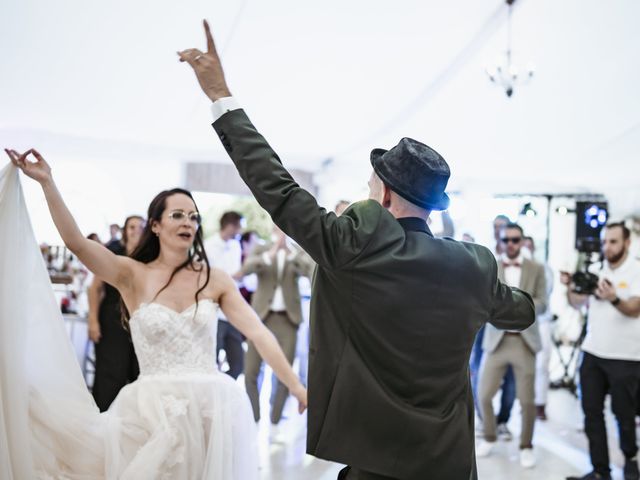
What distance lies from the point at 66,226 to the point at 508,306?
1546 mm

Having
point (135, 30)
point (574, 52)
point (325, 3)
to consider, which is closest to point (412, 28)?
point (325, 3)

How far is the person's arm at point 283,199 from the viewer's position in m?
1.53

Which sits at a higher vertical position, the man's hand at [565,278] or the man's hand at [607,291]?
the man's hand at [565,278]

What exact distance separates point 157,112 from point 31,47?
2.85 metres

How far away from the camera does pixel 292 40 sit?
6.96 metres

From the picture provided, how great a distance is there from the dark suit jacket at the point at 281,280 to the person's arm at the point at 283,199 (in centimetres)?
441

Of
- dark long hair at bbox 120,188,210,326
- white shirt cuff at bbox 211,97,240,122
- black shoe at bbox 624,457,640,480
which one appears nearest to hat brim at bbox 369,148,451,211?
white shirt cuff at bbox 211,97,240,122

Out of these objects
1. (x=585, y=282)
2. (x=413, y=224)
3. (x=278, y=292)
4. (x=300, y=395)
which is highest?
(x=413, y=224)

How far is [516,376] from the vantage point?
5.23 meters

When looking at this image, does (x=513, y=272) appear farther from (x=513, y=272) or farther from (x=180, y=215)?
(x=180, y=215)

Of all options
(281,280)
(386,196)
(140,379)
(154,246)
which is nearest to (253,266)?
(281,280)

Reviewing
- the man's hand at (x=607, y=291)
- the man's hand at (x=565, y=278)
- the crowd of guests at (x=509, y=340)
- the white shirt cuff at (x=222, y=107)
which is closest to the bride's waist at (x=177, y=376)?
the white shirt cuff at (x=222, y=107)

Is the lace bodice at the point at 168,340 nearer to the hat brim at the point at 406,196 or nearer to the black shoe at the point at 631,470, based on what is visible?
the hat brim at the point at 406,196

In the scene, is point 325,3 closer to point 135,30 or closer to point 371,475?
point 135,30
